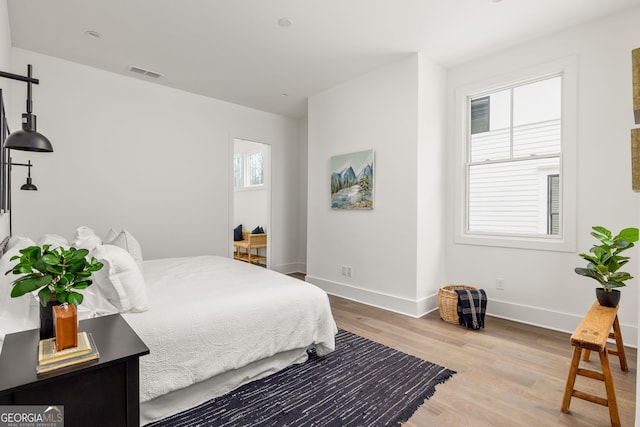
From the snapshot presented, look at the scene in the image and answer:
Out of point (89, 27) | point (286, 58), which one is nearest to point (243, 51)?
point (286, 58)

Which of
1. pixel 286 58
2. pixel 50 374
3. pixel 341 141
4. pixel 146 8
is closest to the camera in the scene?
pixel 50 374

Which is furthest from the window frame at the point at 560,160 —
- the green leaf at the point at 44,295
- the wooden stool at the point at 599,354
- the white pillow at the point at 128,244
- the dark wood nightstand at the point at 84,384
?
the green leaf at the point at 44,295

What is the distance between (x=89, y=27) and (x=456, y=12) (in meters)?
3.27

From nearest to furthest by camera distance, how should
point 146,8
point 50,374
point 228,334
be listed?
point 50,374 < point 228,334 < point 146,8

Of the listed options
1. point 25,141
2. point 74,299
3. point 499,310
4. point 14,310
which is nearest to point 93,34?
point 25,141

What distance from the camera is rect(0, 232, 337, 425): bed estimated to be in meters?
1.74

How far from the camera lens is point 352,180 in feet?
14.0

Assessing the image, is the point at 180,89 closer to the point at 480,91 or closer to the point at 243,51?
the point at 243,51

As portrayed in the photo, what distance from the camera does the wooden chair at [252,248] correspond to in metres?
6.49

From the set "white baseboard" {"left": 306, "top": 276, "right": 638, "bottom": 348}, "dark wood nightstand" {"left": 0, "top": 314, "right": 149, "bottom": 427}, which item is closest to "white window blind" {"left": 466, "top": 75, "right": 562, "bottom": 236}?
"white baseboard" {"left": 306, "top": 276, "right": 638, "bottom": 348}

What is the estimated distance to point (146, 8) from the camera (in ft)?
9.00

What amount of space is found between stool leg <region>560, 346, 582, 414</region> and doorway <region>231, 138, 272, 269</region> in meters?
5.70

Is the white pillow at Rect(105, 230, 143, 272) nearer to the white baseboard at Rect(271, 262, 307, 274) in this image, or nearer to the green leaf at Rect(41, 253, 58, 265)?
the green leaf at Rect(41, 253, 58, 265)

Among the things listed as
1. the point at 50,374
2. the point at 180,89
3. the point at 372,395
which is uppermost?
the point at 180,89
